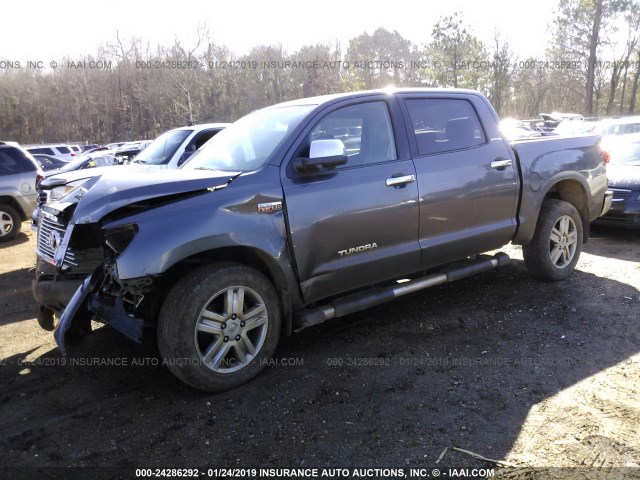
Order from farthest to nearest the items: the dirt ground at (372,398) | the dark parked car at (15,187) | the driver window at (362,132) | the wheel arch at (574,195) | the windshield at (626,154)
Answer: the dark parked car at (15,187), the windshield at (626,154), the wheel arch at (574,195), the driver window at (362,132), the dirt ground at (372,398)

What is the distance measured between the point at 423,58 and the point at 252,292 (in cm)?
3361

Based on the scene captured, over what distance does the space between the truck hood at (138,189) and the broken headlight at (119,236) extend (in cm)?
11

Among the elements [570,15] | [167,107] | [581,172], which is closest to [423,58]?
[570,15]

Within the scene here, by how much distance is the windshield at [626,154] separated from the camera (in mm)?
8477

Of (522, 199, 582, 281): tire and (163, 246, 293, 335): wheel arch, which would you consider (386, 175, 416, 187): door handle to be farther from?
(522, 199, 582, 281): tire

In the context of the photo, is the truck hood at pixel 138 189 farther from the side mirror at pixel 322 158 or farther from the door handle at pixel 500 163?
the door handle at pixel 500 163

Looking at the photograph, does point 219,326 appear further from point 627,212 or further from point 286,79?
point 286,79

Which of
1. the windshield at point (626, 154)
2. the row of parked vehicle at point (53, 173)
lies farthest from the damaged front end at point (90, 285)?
the windshield at point (626, 154)

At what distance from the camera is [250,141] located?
4.03 meters

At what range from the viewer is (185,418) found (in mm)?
3008

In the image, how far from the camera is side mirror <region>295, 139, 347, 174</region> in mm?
3461

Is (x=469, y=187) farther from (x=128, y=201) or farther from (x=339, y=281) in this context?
(x=128, y=201)

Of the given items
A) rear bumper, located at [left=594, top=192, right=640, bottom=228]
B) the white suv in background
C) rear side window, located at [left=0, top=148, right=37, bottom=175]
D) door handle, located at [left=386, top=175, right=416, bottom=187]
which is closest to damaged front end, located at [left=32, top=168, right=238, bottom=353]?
door handle, located at [left=386, top=175, right=416, bottom=187]

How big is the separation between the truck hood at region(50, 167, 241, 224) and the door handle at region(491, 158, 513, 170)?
2477 mm
